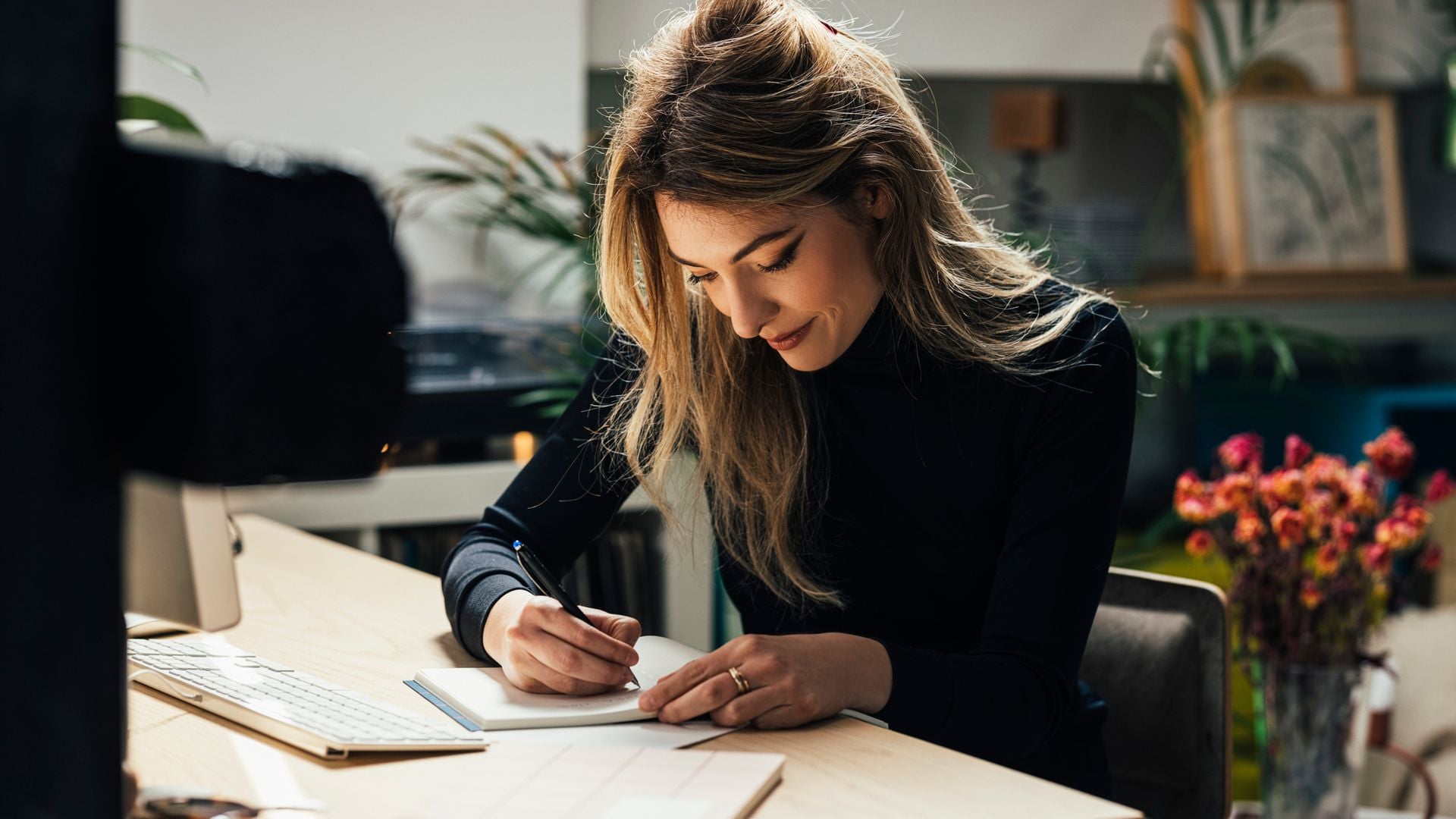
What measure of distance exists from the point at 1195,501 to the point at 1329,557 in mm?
196

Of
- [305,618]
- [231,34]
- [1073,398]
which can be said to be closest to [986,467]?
[1073,398]

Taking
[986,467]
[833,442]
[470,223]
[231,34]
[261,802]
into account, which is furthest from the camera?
[470,223]

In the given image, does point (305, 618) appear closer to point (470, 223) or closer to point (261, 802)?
point (261, 802)

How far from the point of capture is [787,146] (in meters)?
1.26

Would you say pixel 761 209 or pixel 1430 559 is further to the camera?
pixel 1430 559

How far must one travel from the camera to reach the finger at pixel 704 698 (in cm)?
104

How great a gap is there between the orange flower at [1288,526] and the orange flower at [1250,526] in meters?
0.02

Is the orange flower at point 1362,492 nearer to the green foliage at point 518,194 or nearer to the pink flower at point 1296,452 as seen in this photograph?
the pink flower at point 1296,452

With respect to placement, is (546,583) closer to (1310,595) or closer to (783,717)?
(783,717)

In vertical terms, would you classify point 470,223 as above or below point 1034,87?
below

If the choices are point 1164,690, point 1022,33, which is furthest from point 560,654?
point 1022,33

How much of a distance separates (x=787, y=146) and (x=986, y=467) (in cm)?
37

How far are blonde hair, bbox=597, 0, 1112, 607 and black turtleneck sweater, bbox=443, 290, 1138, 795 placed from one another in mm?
31

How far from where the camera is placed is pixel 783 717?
3.40 ft
